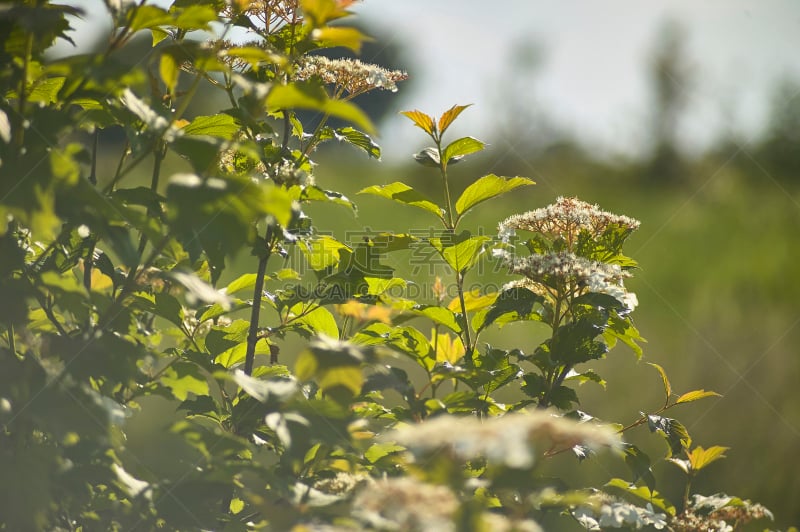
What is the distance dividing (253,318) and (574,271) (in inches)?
22.9

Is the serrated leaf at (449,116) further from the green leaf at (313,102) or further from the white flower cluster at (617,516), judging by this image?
the white flower cluster at (617,516)

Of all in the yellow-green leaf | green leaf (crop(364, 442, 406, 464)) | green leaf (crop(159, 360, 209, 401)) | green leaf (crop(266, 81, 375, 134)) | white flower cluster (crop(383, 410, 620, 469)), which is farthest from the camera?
the yellow-green leaf

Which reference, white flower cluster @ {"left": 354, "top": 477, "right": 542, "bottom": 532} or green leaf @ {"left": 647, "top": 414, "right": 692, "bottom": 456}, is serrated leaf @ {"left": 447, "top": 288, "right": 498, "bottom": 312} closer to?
green leaf @ {"left": 647, "top": 414, "right": 692, "bottom": 456}

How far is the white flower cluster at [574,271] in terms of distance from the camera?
4.07 feet

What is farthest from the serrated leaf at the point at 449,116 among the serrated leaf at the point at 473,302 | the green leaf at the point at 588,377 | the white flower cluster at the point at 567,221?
the green leaf at the point at 588,377

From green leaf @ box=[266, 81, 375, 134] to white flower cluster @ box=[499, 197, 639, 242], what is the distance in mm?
582

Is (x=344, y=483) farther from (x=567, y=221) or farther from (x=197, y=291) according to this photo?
(x=567, y=221)

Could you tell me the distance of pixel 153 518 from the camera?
3.40ft

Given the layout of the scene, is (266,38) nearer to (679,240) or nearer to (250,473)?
(250,473)

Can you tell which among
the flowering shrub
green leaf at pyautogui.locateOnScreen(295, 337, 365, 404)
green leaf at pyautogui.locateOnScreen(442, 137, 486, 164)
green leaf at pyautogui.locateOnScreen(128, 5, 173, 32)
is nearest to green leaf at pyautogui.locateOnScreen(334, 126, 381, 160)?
the flowering shrub

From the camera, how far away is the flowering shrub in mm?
854

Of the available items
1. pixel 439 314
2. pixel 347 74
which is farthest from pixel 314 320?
pixel 347 74

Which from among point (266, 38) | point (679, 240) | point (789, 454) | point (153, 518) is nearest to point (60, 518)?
point (153, 518)

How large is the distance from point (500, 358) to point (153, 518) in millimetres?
621
